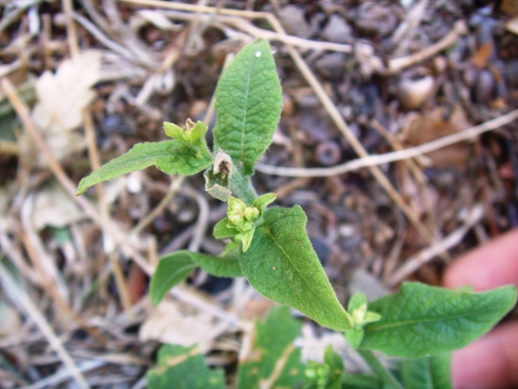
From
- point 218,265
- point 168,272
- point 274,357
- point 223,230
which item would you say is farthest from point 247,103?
point 274,357

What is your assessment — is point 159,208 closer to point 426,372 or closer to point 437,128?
point 426,372

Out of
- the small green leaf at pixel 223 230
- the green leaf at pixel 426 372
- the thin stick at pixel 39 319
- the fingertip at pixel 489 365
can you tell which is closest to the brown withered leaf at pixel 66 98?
the thin stick at pixel 39 319

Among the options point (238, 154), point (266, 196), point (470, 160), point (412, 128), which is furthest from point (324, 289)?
point (470, 160)

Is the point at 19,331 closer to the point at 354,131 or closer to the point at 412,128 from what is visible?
the point at 354,131

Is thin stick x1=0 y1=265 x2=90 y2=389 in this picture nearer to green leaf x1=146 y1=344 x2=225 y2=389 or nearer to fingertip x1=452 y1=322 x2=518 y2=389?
green leaf x1=146 y1=344 x2=225 y2=389

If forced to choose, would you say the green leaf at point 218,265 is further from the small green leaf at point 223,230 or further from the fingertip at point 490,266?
the fingertip at point 490,266

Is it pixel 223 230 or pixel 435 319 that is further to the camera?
pixel 435 319
